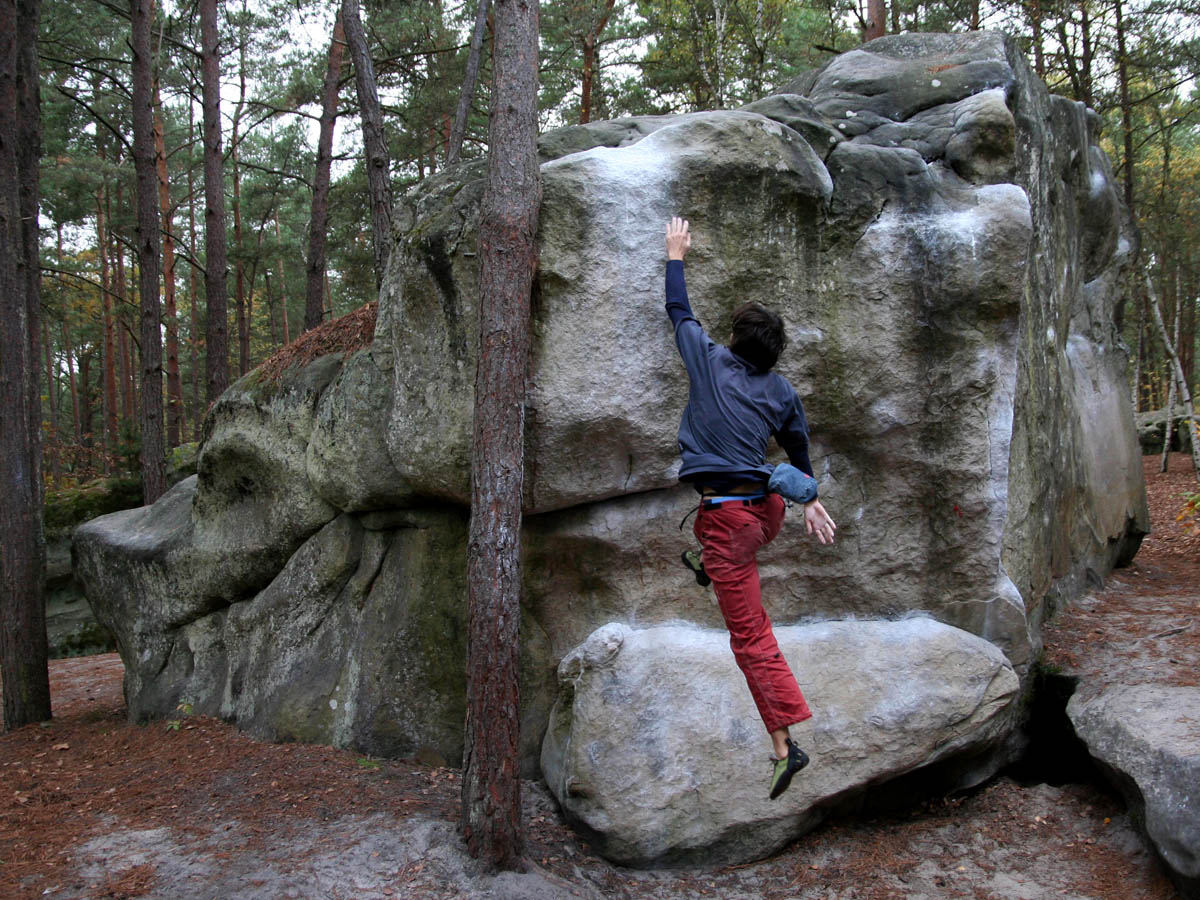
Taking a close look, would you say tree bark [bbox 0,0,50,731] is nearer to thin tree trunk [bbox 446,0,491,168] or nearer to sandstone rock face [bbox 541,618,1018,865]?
thin tree trunk [bbox 446,0,491,168]

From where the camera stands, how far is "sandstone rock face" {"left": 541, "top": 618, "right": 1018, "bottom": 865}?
16.9 ft

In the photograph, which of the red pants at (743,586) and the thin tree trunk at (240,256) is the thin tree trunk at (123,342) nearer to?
the thin tree trunk at (240,256)

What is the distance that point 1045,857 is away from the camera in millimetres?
5141

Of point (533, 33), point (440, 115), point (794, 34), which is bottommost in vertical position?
point (533, 33)

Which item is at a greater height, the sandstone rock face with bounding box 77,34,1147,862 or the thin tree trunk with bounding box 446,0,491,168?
the thin tree trunk with bounding box 446,0,491,168

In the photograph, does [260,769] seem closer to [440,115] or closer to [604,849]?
[604,849]

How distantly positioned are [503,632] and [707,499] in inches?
52.7

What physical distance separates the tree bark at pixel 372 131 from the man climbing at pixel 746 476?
6.07m

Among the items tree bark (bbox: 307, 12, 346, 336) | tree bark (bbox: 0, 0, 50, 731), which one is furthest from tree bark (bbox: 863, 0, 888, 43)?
tree bark (bbox: 0, 0, 50, 731)

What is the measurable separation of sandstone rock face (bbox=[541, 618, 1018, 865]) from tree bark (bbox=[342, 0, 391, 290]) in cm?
603

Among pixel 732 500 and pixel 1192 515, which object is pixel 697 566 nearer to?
pixel 732 500

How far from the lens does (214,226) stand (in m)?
12.8

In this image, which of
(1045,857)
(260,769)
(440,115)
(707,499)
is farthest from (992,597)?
(440,115)

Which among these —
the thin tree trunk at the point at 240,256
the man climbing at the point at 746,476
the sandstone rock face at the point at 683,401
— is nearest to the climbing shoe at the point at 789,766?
the man climbing at the point at 746,476
